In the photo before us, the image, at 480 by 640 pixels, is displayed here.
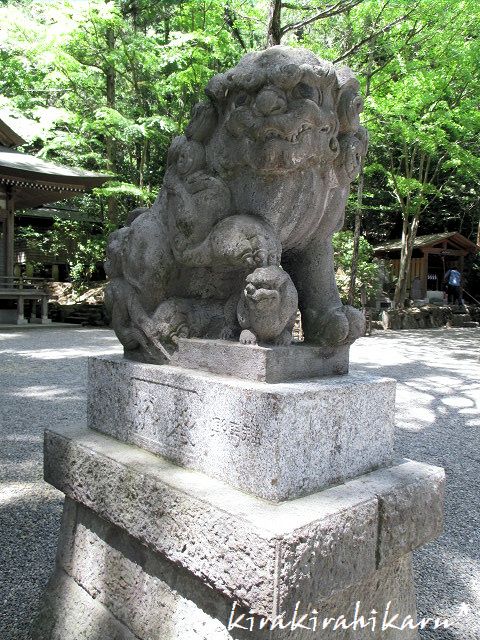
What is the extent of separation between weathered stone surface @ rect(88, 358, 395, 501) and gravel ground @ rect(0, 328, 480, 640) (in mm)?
875

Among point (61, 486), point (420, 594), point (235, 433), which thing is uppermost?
point (235, 433)

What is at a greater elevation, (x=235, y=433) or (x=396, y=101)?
(x=396, y=101)

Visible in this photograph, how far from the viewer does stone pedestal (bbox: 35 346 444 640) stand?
1270 mm

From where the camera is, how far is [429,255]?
18.9 metres

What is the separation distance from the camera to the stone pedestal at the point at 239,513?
1.27 m

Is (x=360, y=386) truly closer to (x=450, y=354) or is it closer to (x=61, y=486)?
(x=61, y=486)

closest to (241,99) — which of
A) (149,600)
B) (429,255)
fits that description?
(149,600)

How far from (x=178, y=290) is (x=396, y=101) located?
9.95 m

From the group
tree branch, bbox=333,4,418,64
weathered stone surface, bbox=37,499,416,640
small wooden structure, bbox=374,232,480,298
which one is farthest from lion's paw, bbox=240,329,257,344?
small wooden structure, bbox=374,232,480,298

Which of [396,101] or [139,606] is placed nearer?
[139,606]

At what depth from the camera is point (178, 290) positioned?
1.94 m

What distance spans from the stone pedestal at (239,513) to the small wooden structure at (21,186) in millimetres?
11732

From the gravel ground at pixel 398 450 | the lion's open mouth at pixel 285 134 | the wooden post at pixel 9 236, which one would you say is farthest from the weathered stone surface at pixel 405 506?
the wooden post at pixel 9 236

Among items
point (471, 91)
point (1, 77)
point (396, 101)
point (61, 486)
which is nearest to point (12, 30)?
point (1, 77)
